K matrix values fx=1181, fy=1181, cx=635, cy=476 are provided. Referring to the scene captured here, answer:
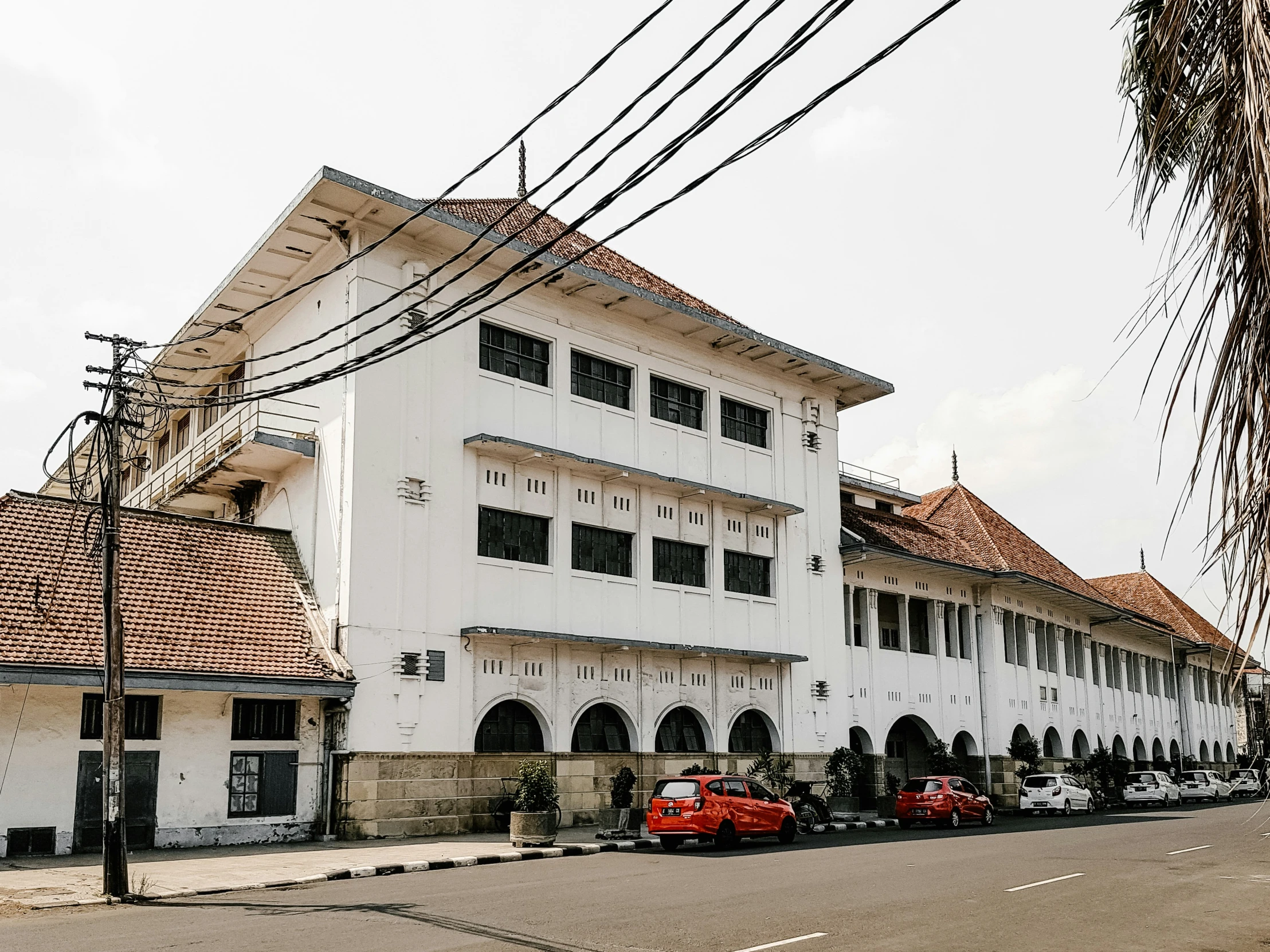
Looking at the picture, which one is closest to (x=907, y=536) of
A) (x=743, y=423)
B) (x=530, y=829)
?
(x=743, y=423)

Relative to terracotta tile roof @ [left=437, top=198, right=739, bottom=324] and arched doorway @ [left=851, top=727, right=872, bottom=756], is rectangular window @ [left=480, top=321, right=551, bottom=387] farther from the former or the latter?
arched doorway @ [left=851, top=727, right=872, bottom=756]

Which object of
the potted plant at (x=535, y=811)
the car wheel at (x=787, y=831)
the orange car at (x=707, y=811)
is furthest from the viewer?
the car wheel at (x=787, y=831)

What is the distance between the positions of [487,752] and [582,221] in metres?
18.1

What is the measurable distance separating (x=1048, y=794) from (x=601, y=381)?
1920cm

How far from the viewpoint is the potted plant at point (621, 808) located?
2592cm

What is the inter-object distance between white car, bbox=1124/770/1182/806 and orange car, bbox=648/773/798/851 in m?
26.7

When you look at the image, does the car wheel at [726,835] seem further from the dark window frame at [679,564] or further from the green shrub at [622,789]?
the dark window frame at [679,564]

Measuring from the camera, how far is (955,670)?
40500mm

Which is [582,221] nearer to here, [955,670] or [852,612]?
[852,612]

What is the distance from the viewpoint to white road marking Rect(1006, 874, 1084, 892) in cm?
1581

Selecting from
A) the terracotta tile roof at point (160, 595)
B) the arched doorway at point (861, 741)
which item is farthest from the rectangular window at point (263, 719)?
the arched doorway at point (861, 741)

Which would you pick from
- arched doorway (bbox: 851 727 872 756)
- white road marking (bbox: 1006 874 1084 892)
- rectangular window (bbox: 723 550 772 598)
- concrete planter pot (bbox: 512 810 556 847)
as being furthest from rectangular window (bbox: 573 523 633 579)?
white road marking (bbox: 1006 874 1084 892)

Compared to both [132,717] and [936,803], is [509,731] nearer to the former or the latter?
[132,717]

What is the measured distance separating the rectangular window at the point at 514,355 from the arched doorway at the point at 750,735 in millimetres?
10979
